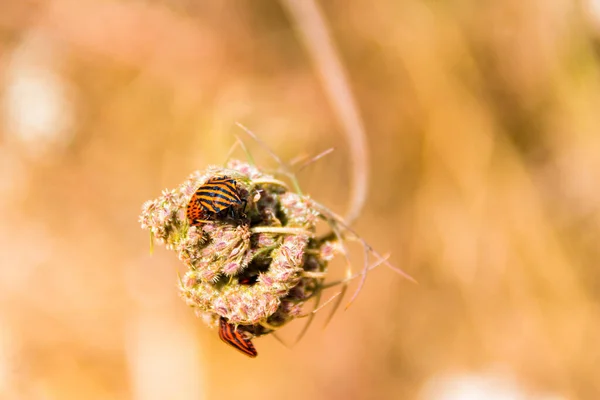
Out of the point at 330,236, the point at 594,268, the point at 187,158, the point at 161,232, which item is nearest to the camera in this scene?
the point at 161,232

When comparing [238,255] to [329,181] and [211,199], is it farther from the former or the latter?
[329,181]

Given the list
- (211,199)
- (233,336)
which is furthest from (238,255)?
(233,336)

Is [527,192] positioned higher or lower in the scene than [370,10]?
lower

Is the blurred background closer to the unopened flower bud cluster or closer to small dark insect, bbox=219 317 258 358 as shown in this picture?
the unopened flower bud cluster

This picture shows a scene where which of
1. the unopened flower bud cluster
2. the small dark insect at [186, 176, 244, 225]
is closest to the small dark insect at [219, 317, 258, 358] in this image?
the unopened flower bud cluster

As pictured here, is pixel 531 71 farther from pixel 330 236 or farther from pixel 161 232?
pixel 161 232

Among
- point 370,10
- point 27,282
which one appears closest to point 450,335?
point 370,10
